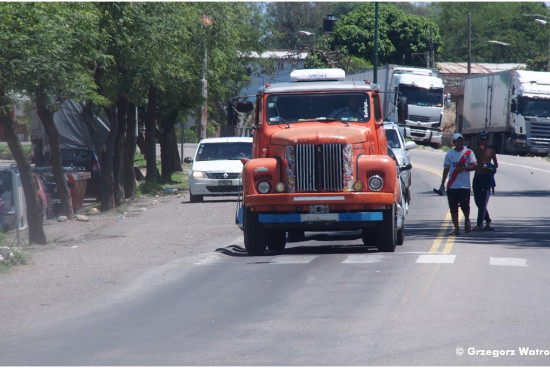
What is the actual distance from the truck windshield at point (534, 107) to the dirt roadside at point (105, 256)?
24.4 meters

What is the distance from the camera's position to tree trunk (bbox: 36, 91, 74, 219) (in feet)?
73.9

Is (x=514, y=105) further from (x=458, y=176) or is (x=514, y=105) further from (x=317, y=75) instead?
(x=317, y=75)

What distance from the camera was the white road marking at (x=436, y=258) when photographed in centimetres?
1331

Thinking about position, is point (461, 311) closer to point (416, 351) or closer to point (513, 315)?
point (513, 315)

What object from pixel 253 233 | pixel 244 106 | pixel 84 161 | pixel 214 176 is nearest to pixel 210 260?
pixel 253 233

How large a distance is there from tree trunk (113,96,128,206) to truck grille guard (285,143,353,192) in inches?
542

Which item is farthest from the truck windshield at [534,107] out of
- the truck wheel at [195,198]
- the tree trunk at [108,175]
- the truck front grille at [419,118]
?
the tree trunk at [108,175]

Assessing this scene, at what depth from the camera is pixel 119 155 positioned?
27.5 m

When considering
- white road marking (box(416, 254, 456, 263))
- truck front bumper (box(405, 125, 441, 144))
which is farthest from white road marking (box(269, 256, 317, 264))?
truck front bumper (box(405, 125, 441, 144))

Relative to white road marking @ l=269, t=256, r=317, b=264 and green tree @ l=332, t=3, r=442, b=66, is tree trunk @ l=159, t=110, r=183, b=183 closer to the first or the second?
white road marking @ l=269, t=256, r=317, b=264

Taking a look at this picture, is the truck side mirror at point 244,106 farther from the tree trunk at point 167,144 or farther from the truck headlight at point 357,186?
the tree trunk at point 167,144

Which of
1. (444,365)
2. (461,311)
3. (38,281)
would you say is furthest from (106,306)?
(444,365)

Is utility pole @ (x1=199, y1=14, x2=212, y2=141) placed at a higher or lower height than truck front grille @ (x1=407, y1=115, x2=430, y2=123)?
higher

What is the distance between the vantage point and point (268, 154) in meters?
14.9
